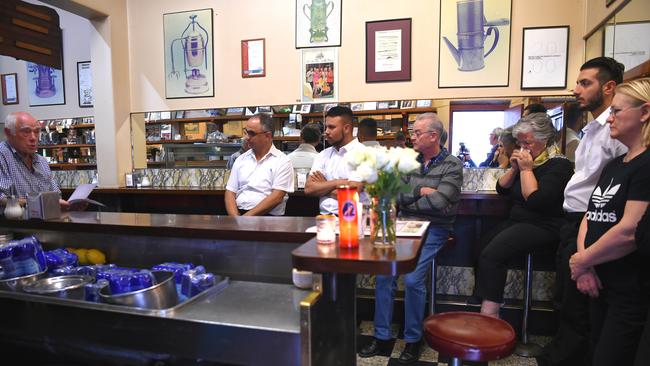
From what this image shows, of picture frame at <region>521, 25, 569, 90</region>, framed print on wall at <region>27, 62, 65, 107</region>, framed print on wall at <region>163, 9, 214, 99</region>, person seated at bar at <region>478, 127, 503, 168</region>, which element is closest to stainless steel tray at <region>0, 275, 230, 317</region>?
A: person seated at bar at <region>478, 127, 503, 168</region>

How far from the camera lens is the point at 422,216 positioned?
2668mm

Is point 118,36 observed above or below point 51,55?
above

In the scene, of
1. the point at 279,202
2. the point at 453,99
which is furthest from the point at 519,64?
the point at 279,202

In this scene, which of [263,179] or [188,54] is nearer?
[263,179]

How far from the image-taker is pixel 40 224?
2191mm

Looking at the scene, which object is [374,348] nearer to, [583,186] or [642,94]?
[583,186]

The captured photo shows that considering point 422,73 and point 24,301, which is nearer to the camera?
point 24,301

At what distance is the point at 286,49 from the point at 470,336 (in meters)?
3.34

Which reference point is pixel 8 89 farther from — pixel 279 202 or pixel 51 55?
pixel 279 202

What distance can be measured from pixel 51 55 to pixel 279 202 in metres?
2.82

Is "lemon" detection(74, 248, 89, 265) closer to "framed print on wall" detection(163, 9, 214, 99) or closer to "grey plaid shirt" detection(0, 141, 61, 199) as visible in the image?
"grey plaid shirt" detection(0, 141, 61, 199)

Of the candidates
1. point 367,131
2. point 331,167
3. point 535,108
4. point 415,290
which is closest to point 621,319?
point 415,290

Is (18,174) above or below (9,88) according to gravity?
below

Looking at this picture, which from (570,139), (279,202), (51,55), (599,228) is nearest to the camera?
(599,228)
